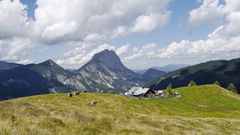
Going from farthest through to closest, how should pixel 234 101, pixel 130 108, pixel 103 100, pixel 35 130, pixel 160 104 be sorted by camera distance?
pixel 234 101
pixel 160 104
pixel 103 100
pixel 130 108
pixel 35 130

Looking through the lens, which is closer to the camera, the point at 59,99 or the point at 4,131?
the point at 4,131

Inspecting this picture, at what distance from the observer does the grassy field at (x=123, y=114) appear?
58.6 ft

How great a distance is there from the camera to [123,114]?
194ft

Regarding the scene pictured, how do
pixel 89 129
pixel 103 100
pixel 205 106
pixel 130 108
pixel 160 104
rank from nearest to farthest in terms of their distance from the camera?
pixel 89 129 → pixel 130 108 → pixel 103 100 → pixel 160 104 → pixel 205 106

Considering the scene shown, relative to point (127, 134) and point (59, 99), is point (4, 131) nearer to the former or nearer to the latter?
point (127, 134)

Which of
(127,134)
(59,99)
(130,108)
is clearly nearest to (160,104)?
(130,108)

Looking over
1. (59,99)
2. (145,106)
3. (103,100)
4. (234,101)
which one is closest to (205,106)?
(234,101)

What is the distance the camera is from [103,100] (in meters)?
118

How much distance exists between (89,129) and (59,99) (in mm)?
99943

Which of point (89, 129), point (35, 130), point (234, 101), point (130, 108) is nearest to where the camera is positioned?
point (35, 130)

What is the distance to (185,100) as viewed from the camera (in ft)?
506

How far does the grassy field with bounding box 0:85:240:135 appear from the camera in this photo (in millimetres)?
17859

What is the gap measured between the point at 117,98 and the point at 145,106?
41.7 ft

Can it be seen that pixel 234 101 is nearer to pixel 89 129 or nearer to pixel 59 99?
pixel 59 99
